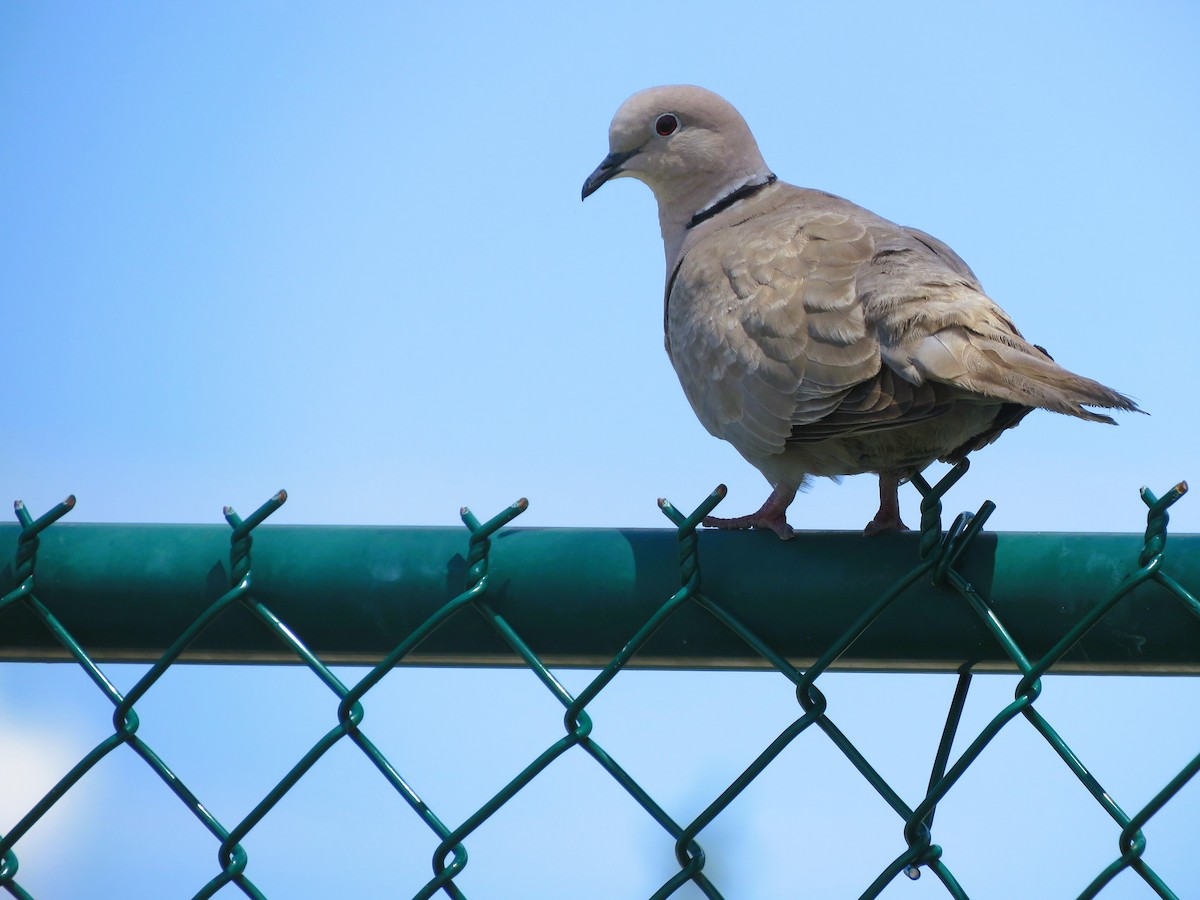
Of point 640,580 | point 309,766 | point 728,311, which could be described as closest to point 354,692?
point 309,766

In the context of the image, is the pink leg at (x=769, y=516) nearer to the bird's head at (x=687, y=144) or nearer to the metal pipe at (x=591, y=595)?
the metal pipe at (x=591, y=595)

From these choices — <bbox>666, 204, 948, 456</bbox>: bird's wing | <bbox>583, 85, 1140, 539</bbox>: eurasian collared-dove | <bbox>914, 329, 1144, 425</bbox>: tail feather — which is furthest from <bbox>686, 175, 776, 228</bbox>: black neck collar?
<bbox>914, 329, 1144, 425</bbox>: tail feather

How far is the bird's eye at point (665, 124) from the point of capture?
4.98m

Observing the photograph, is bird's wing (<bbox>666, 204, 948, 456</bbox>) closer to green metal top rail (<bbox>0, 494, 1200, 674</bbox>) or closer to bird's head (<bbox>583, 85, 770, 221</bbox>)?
bird's head (<bbox>583, 85, 770, 221</bbox>)

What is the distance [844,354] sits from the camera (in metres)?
3.21

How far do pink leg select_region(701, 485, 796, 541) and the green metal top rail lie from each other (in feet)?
4.16

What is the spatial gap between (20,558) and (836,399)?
6.03ft

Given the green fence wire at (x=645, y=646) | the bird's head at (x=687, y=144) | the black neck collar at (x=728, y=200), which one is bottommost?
the green fence wire at (x=645, y=646)

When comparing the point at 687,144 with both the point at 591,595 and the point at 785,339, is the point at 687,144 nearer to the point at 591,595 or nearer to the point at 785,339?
the point at 785,339

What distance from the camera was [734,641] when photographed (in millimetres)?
2051

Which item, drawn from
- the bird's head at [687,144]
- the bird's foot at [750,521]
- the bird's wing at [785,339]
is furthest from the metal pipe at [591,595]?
the bird's head at [687,144]

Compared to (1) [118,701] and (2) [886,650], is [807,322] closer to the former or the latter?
(2) [886,650]

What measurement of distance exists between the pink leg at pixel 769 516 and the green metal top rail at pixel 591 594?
50.0 inches

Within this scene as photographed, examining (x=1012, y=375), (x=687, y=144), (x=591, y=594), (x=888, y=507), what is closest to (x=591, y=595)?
(x=591, y=594)
